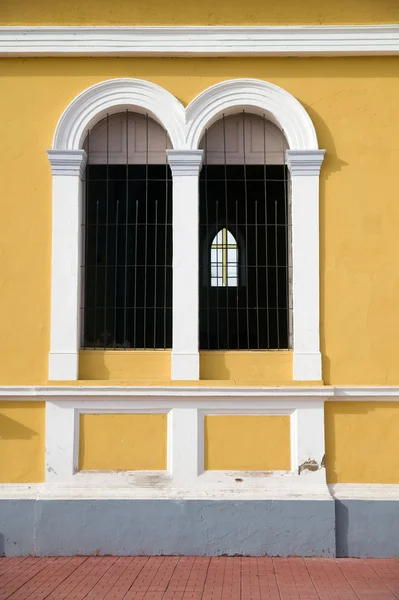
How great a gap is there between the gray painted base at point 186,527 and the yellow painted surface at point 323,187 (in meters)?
1.27

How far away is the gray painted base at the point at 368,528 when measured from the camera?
7.28 meters

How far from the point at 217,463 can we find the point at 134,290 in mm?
1915

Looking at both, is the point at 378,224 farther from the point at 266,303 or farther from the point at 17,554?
the point at 17,554

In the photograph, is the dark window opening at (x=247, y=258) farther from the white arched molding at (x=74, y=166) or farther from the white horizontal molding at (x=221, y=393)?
the white arched molding at (x=74, y=166)

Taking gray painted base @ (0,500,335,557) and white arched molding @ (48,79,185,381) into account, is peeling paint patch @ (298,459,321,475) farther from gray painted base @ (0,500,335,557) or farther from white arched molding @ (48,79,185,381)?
white arched molding @ (48,79,185,381)

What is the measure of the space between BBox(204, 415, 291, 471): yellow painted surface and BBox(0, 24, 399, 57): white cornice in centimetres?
365

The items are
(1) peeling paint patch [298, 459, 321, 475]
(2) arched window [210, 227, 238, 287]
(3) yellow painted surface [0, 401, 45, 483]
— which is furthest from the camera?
(2) arched window [210, 227, 238, 287]

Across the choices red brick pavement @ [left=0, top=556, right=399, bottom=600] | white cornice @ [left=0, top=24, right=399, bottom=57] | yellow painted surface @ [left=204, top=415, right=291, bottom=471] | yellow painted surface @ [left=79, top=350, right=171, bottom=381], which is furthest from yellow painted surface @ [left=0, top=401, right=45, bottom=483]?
white cornice @ [left=0, top=24, right=399, bottom=57]

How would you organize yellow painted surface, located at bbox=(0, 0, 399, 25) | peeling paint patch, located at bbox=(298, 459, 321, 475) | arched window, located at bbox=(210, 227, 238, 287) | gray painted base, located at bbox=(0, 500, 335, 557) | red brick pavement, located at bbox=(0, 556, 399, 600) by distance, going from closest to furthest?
red brick pavement, located at bbox=(0, 556, 399, 600)
gray painted base, located at bbox=(0, 500, 335, 557)
peeling paint patch, located at bbox=(298, 459, 321, 475)
yellow painted surface, located at bbox=(0, 0, 399, 25)
arched window, located at bbox=(210, 227, 238, 287)

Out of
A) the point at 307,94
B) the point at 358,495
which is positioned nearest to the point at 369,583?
the point at 358,495

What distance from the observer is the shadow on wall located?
7.50 m

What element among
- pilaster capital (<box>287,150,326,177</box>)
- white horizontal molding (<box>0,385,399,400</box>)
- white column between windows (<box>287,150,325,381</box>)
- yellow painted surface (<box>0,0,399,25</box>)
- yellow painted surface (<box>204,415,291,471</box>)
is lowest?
yellow painted surface (<box>204,415,291,471</box>)

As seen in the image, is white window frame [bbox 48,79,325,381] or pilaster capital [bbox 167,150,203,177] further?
pilaster capital [bbox 167,150,203,177]

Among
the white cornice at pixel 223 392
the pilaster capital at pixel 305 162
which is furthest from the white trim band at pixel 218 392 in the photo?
the pilaster capital at pixel 305 162
